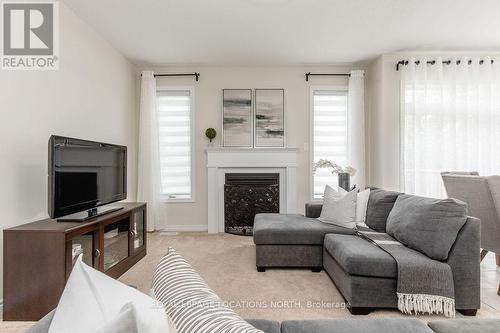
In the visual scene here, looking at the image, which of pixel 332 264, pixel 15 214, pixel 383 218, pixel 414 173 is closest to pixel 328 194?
pixel 383 218

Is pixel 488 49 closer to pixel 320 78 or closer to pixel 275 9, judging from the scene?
pixel 320 78

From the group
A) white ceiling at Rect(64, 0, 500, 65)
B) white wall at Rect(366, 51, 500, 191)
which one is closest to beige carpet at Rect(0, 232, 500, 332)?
white wall at Rect(366, 51, 500, 191)

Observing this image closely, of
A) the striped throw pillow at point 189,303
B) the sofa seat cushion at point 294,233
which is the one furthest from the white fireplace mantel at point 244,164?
the striped throw pillow at point 189,303

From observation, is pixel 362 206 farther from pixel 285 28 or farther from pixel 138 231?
pixel 138 231

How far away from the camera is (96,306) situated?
1.89ft

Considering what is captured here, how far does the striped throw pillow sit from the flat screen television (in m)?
1.62

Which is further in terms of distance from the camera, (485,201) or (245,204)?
(245,204)

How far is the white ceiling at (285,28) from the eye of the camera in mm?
2887

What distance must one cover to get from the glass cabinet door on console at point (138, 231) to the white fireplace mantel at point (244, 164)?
139 centimetres

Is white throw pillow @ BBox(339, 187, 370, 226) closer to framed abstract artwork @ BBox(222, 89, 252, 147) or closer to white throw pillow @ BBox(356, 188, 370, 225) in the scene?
white throw pillow @ BBox(356, 188, 370, 225)

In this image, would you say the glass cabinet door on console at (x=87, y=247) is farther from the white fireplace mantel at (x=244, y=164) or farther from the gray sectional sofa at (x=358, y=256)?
the white fireplace mantel at (x=244, y=164)

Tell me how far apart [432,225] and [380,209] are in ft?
2.63

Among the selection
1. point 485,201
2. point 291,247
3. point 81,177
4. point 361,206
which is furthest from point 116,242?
→ point 485,201

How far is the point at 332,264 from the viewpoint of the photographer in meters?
2.52
